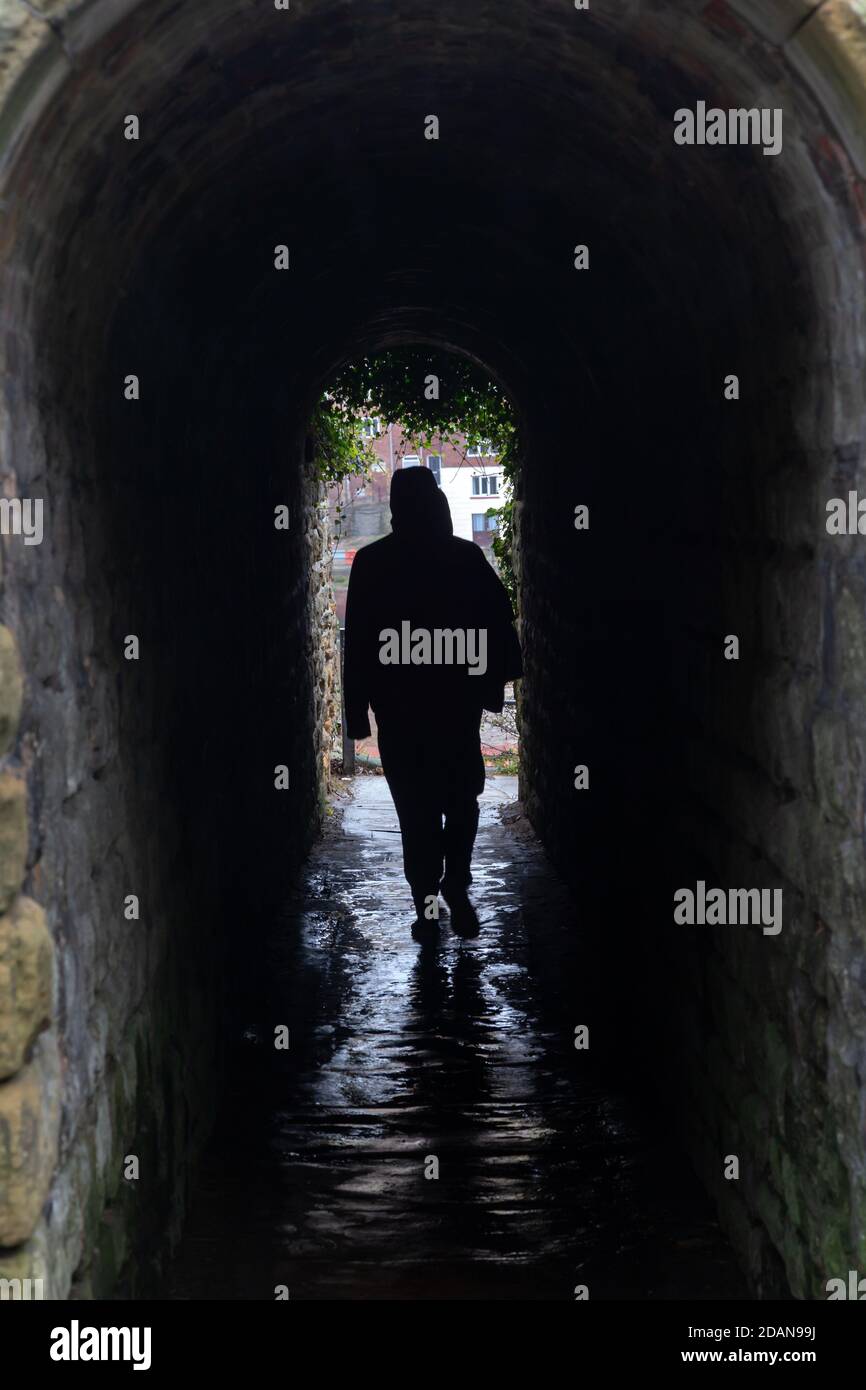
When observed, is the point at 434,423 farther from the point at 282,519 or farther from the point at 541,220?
the point at 541,220

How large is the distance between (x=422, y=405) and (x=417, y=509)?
431 centimetres

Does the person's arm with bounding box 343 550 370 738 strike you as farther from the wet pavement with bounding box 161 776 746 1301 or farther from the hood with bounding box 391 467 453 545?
the wet pavement with bounding box 161 776 746 1301

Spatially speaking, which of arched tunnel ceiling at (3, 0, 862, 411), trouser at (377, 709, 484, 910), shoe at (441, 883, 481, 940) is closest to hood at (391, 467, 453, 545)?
trouser at (377, 709, 484, 910)

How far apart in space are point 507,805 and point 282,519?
11.9 ft

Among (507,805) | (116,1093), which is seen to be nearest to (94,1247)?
(116,1093)

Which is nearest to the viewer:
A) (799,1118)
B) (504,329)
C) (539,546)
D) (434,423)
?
(799,1118)

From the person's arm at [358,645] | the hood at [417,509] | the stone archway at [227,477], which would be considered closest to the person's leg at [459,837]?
the person's arm at [358,645]

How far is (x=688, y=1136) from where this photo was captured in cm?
399

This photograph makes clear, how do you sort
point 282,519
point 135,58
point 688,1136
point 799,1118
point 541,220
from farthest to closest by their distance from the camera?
point 282,519, point 541,220, point 688,1136, point 799,1118, point 135,58

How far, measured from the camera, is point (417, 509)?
5.92 meters

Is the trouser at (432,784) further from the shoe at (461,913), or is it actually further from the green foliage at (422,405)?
the green foliage at (422,405)

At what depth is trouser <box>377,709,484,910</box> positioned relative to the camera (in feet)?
19.4

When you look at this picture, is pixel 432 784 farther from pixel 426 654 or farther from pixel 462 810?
pixel 426 654

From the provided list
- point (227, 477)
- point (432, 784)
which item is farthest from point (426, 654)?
point (227, 477)
